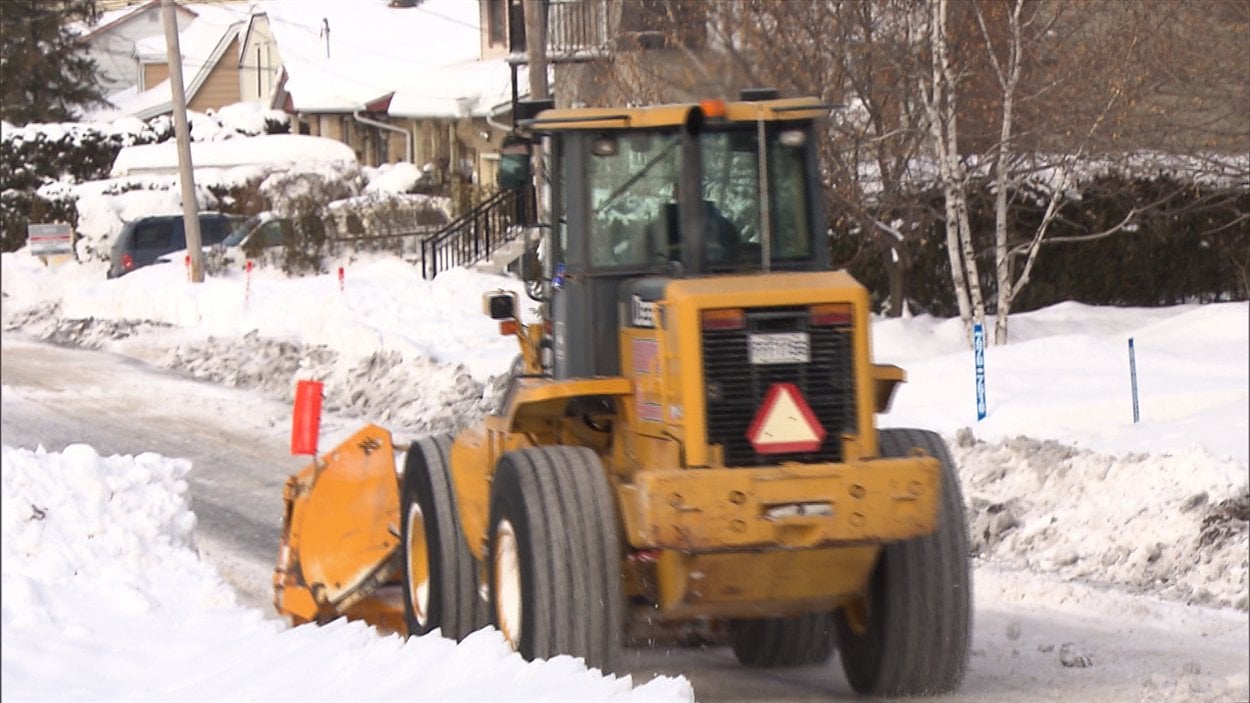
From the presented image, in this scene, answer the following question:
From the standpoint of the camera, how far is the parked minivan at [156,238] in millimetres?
22038

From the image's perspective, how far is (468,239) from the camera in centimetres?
2597

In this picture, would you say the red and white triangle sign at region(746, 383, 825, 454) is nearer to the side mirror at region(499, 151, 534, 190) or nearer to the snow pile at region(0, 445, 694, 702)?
the snow pile at region(0, 445, 694, 702)

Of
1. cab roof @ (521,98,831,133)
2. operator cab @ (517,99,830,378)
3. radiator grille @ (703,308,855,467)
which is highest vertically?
cab roof @ (521,98,831,133)

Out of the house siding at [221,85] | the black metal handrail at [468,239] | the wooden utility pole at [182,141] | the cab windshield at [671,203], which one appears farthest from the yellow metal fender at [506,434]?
the black metal handrail at [468,239]

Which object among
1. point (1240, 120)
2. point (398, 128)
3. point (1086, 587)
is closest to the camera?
point (1086, 587)

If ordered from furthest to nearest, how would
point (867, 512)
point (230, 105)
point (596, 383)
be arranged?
point (230, 105) < point (596, 383) < point (867, 512)

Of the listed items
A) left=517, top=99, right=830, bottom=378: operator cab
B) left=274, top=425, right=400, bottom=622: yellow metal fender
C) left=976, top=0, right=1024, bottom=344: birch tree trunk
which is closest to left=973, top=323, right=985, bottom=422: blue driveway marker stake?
left=976, top=0, right=1024, bottom=344: birch tree trunk

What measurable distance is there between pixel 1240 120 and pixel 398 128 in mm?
9285

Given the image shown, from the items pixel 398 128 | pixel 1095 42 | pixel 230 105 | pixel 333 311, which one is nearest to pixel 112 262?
pixel 333 311

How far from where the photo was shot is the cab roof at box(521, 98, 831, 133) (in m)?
7.14

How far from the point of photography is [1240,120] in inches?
626

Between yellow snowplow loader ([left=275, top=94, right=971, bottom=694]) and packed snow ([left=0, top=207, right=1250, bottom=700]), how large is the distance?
65 cm

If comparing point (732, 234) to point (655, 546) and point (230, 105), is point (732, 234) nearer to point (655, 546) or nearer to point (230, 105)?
point (655, 546)

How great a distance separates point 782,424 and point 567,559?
38.0 inches
